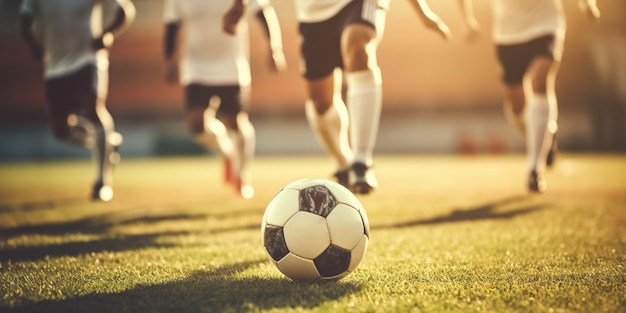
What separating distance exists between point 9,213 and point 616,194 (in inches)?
228

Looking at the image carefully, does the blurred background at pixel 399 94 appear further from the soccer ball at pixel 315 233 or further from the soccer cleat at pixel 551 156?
the soccer ball at pixel 315 233

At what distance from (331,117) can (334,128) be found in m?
0.10

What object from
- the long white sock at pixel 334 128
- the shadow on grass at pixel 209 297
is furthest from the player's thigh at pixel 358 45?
the shadow on grass at pixel 209 297

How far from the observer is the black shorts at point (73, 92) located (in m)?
5.44

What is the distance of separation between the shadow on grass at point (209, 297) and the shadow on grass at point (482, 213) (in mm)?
1745

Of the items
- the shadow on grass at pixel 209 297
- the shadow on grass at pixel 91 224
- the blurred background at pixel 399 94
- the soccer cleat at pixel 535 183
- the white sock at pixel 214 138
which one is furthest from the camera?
the blurred background at pixel 399 94

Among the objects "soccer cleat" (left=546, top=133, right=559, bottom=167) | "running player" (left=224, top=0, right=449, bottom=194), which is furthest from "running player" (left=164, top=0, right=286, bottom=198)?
"soccer cleat" (left=546, top=133, right=559, bottom=167)

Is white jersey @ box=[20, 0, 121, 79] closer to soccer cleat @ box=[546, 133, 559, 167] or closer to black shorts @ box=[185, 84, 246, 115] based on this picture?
black shorts @ box=[185, 84, 246, 115]

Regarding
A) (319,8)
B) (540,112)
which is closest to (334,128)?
(319,8)

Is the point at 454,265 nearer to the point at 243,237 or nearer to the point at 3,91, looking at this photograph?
the point at 243,237

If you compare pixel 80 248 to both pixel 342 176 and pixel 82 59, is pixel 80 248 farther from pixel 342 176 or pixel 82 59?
pixel 82 59

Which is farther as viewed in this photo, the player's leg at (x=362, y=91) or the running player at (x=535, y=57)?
the running player at (x=535, y=57)

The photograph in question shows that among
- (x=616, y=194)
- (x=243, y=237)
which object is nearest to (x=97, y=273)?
(x=243, y=237)

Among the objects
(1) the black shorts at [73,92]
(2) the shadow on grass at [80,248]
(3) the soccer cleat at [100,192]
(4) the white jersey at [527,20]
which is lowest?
(3) the soccer cleat at [100,192]
